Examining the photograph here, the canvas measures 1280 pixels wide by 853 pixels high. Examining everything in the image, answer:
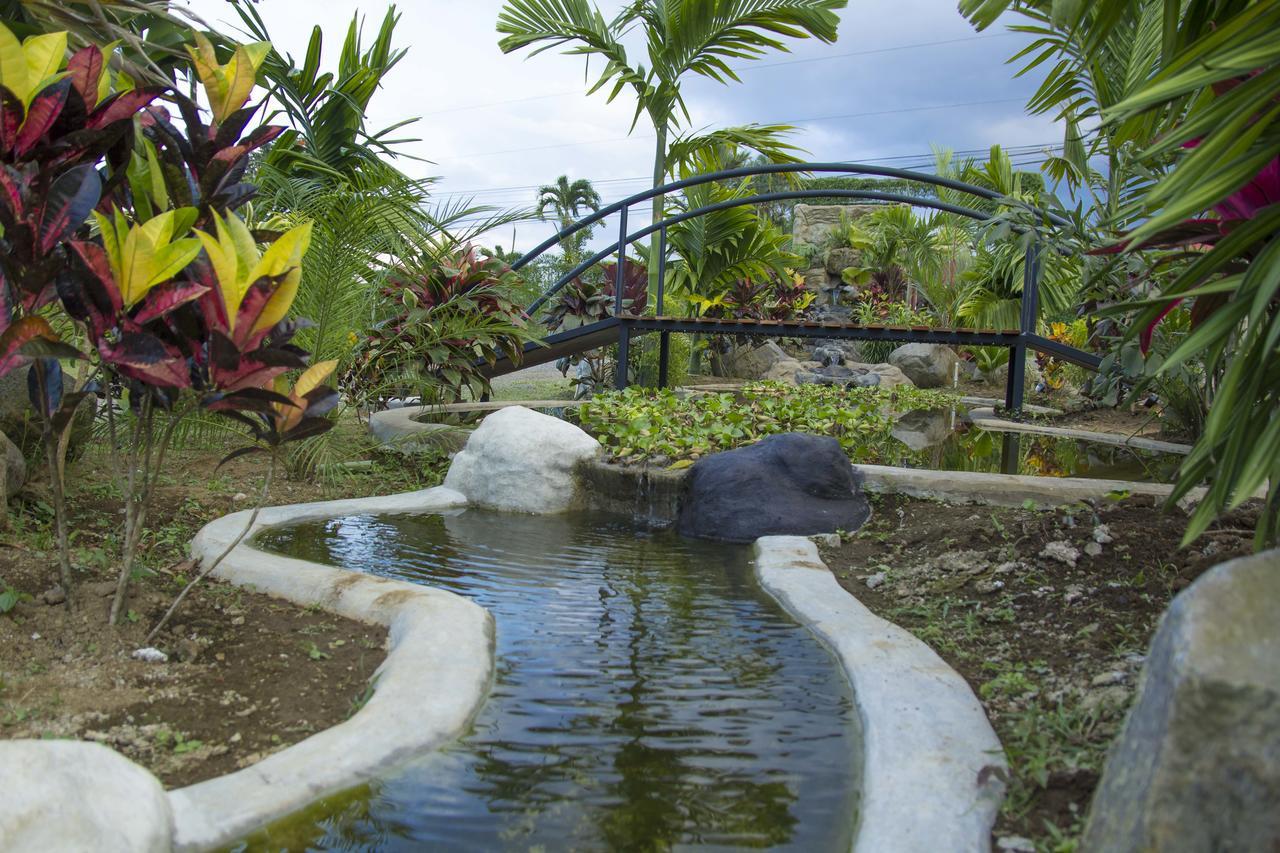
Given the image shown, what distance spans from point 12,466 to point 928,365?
1366 centimetres

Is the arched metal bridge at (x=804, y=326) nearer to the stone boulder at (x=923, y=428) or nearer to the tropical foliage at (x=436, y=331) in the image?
the stone boulder at (x=923, y=428)

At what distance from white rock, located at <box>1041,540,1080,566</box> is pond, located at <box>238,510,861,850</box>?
0.94m

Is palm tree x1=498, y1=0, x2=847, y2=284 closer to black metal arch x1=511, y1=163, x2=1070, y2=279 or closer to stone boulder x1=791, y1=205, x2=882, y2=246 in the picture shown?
black metal arch x1=511, y1=163, x2=1070, y2=279

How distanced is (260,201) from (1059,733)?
5000mm

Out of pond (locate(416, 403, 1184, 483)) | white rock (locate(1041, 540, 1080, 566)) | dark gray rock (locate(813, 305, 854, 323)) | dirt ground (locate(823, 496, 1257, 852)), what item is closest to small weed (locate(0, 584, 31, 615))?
dirt ground (locate(823, 496, 1257, 852))

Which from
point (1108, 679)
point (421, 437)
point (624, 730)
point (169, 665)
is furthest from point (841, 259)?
point (169, 665)

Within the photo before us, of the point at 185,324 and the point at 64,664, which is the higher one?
the point at 185,324

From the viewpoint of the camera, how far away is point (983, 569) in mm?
3412

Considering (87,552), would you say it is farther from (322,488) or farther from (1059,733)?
(1059,733)

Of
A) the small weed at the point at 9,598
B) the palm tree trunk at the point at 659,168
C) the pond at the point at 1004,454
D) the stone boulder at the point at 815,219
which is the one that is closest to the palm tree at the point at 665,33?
the palm tree trunk at the point at 659,168

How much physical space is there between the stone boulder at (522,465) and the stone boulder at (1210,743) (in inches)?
154

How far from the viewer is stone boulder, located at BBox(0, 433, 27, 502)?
374 centimetres

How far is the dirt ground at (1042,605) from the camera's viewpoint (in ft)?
6.34

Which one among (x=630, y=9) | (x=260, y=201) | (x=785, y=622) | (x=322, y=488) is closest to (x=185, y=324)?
(x=785, y=622)
